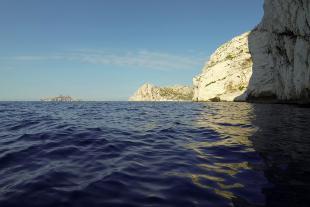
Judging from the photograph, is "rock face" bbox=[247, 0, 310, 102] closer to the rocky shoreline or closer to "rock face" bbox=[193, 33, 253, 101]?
the rocky shoreline

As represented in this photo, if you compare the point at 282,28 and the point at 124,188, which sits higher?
the point at 282,28

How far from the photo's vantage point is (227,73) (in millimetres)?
80938

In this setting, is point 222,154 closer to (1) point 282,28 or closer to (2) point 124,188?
(2) point 124,188

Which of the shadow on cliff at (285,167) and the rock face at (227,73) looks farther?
the rock face at (227,73)

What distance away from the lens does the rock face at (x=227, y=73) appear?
75562mm

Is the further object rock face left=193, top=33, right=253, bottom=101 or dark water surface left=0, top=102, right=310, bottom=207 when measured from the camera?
rock face left=193, top=33, right=253, bottom=101

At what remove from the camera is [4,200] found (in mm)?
4699

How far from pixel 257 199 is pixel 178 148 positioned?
4.71 metres

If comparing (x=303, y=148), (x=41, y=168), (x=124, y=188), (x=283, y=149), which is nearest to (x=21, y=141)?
(x=41, y=168)

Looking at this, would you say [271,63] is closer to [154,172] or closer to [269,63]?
[269,63]

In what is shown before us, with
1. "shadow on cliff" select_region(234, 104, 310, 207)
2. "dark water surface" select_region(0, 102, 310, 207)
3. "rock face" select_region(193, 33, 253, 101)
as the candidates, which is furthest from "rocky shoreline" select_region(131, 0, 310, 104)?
"dark water surface" select_region(0, 102, 310, 207)

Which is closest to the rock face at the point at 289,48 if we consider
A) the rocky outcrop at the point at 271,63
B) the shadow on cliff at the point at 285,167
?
the rocky outcrop at the point at 271,63

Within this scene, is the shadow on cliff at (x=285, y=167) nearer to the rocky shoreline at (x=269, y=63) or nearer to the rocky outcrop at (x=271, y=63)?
the rocky shoreline at (x=269, y=63)

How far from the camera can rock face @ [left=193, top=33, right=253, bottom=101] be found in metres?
75.6
